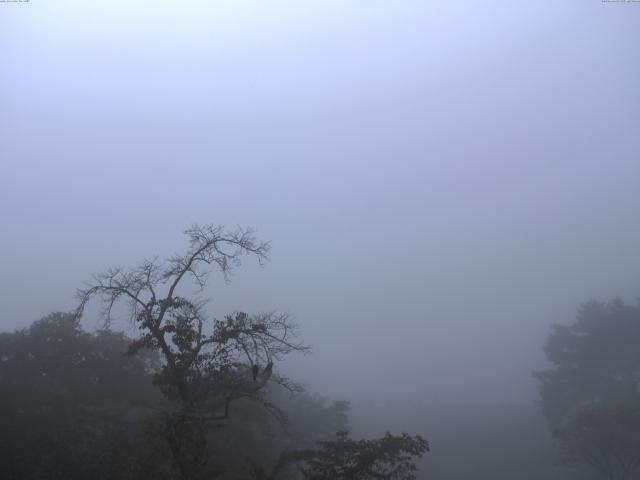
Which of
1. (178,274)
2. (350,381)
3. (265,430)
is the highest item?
(178,274)

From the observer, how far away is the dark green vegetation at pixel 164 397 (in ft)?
31.9

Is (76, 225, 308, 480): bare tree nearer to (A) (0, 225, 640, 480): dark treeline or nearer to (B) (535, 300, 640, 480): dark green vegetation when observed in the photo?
(A) (0, 225, 640, 480): dark treeline

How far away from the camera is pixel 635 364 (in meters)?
44.3

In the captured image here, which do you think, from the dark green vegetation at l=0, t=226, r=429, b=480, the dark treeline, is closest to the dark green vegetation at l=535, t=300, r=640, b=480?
the dark treeline

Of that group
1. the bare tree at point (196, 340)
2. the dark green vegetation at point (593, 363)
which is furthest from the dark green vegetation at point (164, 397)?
the dark green vegetation at point (593, 363)

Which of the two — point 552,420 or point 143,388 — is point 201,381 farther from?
point 552,420

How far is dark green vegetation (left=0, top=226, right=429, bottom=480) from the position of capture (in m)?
9.72

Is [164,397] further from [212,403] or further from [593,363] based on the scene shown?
[593,363]

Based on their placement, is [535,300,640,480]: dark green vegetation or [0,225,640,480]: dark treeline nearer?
[0,225,640,480]: dark treeline

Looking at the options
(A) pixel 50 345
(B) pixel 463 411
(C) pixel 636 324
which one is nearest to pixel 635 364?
(C) pixel 636 324

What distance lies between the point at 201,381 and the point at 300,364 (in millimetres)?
181904

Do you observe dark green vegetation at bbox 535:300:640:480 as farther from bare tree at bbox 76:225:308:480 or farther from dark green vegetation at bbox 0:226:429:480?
bare tree at bbox 76:225:308:480

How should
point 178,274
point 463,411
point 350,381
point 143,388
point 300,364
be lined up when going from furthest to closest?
point 300,364 < point 350,381 < point 463,411 < point 143,388 < point 178,274

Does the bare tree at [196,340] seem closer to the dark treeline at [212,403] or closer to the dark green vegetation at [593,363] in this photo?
the dark treeline at [212,403]
